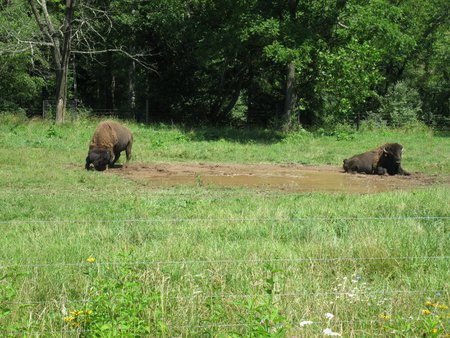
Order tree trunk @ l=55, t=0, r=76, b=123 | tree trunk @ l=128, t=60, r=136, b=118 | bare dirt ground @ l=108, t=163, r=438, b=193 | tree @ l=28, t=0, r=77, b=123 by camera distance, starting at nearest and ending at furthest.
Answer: bare dirt ground @ l=108, t=163, r=438, b=193 → tree trunk @ l=55, t=0, r=76, b=123 → tree @ l=28, t=0, r=77, b=123 → tree trunk @ l=128, t=60, r=136, b=118

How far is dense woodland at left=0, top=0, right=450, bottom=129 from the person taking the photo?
31.8 meters

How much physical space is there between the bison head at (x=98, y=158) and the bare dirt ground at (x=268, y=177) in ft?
1.21

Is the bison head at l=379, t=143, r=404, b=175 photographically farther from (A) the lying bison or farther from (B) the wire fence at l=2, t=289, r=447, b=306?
(B) the wire fence at l=2, t=289, r=447, b=306

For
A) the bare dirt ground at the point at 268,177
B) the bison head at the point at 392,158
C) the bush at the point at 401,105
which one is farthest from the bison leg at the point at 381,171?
the bush at the point at 401,105

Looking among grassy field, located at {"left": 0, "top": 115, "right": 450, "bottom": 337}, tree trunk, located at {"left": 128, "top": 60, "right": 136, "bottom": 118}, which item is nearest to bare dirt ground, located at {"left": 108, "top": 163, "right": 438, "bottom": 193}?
grassy field, located at {"left": 0, "top": 115, "right": 450, "bottom": 337}

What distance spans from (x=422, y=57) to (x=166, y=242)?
153ft

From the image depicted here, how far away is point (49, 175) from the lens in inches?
682

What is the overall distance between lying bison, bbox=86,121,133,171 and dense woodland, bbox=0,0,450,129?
11100mm

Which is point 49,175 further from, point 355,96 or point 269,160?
point 355,96

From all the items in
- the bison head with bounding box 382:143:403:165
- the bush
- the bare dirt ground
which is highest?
the bush

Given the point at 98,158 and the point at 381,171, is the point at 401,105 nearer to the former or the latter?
Answer: the point at 381,171

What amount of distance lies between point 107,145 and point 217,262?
45.2 ft

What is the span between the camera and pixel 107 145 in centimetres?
2025

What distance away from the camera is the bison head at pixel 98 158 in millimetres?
19375
